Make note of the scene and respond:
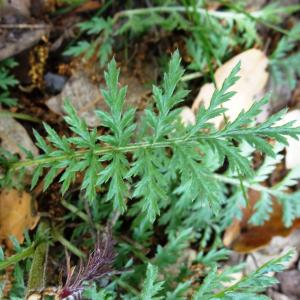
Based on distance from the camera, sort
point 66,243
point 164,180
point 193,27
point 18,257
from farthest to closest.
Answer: point 193,27 < point 66,243 < point 18,257 < point 164,180

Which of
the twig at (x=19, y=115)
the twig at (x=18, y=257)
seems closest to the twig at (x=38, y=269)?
the twig at (x=18, y=257)

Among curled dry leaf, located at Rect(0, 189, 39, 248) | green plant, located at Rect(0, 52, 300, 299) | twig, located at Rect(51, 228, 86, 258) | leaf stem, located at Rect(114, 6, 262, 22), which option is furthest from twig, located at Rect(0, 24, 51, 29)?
twig, located at Rect(51, 228, 86, 258)

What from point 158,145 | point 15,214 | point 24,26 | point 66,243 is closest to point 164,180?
point 158,145

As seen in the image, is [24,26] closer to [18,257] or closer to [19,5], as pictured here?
[19,5]

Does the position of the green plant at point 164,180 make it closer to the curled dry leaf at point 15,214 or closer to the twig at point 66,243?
the twig at point 66,243

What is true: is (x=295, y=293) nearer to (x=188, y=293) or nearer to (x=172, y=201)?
(x=188, y=293)

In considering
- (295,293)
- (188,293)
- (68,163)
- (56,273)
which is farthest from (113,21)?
(295,293)
